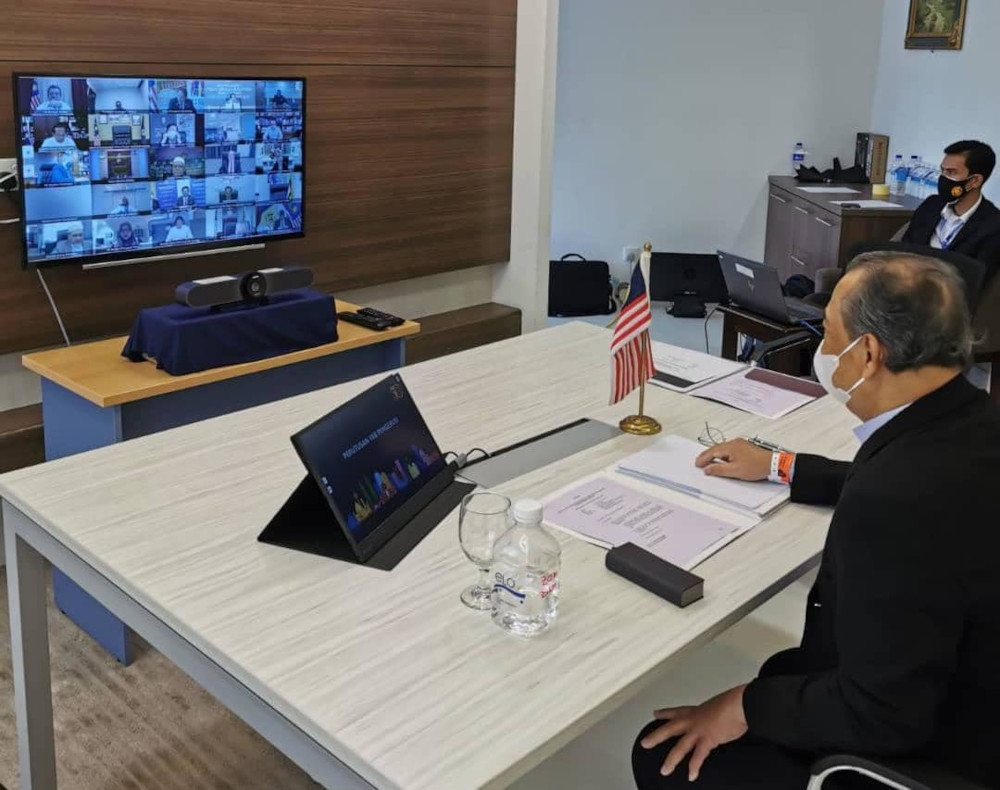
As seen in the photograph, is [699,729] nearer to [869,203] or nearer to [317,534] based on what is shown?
[317,534]

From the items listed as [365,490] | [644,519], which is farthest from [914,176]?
[365,490]

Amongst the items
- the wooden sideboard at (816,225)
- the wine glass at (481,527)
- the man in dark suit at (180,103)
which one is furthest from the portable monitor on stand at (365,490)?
the wooden sideboard at (816,225)

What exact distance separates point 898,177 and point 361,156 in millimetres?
3928

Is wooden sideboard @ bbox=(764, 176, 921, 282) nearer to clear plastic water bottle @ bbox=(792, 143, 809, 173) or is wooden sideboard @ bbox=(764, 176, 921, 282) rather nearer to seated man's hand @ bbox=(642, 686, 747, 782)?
clear plastic water bottle @ bbox=(792, 143, 809, 173)

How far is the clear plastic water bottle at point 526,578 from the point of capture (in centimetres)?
168

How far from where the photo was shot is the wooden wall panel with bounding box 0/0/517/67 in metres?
3.38

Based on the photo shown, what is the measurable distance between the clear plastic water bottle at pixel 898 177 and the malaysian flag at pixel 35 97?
5.21m

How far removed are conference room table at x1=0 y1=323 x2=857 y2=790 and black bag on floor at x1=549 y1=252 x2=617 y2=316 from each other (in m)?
4.09

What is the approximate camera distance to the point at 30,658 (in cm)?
225

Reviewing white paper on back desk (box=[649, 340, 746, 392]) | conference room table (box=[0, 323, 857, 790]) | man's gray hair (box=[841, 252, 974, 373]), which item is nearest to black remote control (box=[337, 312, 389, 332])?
white paper on back desk (box=[649, 340, 746, 392])

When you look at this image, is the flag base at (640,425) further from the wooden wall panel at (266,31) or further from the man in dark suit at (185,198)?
the wooden wall panel at (266,31)

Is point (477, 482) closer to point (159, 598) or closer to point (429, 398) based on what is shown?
point (429, 398)

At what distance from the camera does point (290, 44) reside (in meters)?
4.08

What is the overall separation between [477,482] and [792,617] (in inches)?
34.7
